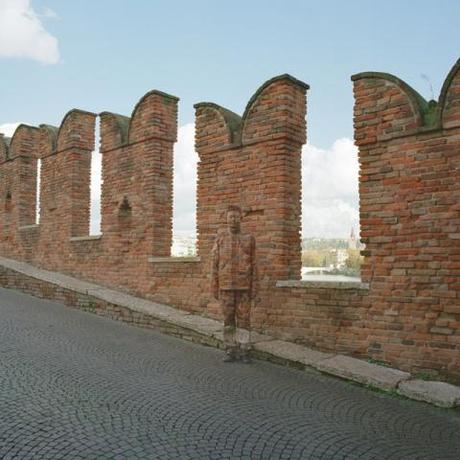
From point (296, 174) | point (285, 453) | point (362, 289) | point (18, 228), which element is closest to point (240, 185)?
point (296, 174)

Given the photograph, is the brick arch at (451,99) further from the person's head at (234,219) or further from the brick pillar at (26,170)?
the brick pillar at (26,170)

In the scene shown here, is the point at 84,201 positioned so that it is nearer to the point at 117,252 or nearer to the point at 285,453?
the point at 117,252

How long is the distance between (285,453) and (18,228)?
11.9 meters

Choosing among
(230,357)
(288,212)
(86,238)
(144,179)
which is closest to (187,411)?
(230,357)

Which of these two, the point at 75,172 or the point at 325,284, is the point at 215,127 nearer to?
the point at 325,284

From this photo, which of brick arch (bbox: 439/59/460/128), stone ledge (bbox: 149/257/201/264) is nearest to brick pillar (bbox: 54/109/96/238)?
stone ledge (bbox: 149/257/201/264)

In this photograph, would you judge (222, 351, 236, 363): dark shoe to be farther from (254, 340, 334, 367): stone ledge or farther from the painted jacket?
the painted jacket

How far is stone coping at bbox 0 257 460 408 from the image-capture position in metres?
5.64

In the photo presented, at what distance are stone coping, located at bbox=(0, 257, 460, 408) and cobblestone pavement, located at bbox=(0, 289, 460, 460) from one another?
13 centimetres

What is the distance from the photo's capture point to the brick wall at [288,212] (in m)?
6.26

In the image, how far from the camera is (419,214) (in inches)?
253

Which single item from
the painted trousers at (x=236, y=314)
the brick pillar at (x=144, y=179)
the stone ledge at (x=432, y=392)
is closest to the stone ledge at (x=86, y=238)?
the brick pillar at (x=144, y=179)

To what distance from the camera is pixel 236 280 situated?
7078mm

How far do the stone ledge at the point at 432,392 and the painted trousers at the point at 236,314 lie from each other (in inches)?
84.2
